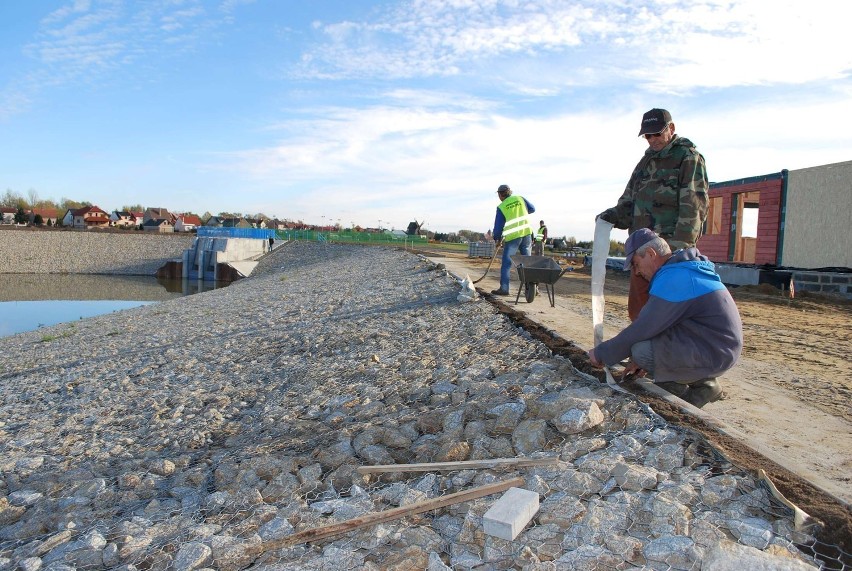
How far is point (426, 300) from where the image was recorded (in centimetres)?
1065

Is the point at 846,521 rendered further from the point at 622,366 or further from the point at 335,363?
the point at 335,363

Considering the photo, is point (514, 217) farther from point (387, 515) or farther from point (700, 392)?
point (387, 515)

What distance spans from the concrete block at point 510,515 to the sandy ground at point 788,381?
51.5 inches

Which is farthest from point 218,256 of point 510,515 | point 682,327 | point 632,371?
point 510,515

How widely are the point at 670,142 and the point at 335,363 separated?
175 inches

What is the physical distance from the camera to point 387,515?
2.97 meters

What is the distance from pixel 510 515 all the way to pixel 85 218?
112821mm

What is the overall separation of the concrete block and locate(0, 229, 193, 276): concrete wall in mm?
52586

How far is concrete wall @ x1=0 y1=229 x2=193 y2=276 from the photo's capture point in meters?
50.0

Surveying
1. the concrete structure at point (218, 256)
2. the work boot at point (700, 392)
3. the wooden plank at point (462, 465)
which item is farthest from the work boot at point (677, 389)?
the concrete structure at point (218, 256)

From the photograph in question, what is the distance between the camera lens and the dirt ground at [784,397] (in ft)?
9.38

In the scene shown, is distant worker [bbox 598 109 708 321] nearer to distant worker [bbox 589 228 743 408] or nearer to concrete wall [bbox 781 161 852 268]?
distant worker [bbox 589 228 743 408]

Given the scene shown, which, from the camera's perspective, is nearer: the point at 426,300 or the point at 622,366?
the point at 622,366

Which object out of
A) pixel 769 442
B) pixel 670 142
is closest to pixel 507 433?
pixel 769 442
